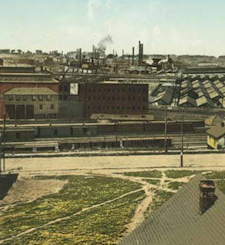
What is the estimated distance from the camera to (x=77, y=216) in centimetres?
2836

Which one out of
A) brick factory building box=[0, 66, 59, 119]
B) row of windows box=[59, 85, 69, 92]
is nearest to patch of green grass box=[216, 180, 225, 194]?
brick factory building box=[0, 66, 59, 119]

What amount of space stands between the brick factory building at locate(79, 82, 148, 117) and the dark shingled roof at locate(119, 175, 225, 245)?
62.0 m

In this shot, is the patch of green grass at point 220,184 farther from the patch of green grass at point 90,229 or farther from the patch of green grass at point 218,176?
the patch of green grass at point 90,229

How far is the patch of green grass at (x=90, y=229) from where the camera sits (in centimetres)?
2392

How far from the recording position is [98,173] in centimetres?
4016

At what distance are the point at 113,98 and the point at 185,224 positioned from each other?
65688 millimetres

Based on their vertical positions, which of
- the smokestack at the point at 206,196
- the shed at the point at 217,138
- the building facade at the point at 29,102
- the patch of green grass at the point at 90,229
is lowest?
the patch of green grass at the point at 90,229

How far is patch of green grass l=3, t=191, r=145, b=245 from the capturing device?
23923 millimetres

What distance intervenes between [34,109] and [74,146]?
63.9 ft

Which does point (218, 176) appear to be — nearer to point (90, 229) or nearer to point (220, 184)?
point (220, 184)

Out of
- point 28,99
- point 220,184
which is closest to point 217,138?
point 220,184

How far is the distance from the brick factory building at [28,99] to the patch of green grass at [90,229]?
147 feet

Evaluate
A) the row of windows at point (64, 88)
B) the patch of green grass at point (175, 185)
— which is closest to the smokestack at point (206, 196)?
the patch of green grass at point (175, 185)

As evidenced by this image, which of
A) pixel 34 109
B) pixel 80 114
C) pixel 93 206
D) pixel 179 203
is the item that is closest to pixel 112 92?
pixel 80 114
